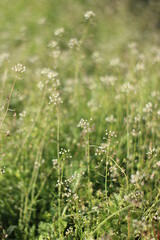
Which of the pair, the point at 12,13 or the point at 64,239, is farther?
the point at 12,13

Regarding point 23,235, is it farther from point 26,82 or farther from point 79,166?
point 26,82

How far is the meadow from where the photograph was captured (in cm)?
177

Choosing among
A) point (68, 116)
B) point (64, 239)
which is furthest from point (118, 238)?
point (68, 116)

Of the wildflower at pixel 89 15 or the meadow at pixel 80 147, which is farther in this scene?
the wildflower at pixel 89 15

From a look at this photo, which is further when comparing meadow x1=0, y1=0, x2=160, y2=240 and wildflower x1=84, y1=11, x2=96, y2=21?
wildflower x1=84, y1=11, x2=96, y2=21

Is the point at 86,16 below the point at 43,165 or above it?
above

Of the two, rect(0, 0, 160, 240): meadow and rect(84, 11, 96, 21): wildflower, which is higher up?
rect(84, 11, 96, 21): wildflower

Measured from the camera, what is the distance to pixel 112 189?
204 centimetres

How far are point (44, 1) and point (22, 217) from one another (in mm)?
6285

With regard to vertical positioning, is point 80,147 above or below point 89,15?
below

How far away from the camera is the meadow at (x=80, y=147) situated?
5.80 feet

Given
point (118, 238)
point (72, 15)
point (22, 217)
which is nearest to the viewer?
point (118, 238)

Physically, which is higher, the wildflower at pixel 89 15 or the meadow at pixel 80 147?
the wildflower at pixel 89 15

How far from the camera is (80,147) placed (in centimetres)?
256
